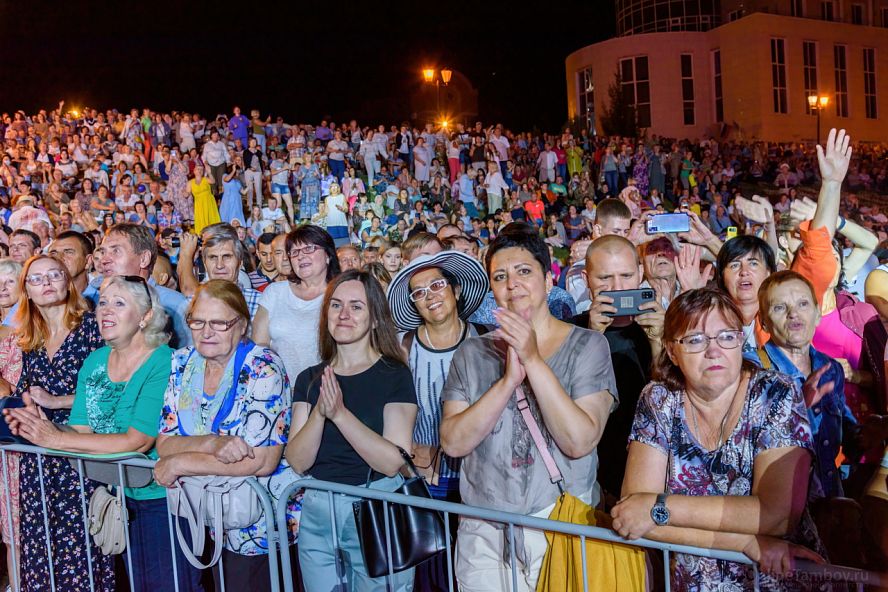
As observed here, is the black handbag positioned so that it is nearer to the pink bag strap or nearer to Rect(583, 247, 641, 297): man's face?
the pink bag strap

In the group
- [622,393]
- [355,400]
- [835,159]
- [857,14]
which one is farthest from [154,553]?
[857,14]

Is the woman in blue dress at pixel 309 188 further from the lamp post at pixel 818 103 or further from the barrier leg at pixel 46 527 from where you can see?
the lamp post at pixel 818 103

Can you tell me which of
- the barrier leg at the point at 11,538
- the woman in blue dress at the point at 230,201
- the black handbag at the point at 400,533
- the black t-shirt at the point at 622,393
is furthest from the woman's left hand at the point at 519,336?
the woman in blue dress at the point at 230,201

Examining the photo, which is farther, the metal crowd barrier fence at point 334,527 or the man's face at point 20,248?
the man's face at point 20,248

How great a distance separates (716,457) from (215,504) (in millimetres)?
1970

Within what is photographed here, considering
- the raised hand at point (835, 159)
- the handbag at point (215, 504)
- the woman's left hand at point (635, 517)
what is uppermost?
the raised hand at point (835, 159)

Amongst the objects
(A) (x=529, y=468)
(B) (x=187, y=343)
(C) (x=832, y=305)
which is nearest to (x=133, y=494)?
(B) (x=187, y=343)

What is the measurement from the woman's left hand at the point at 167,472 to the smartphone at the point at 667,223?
2484 millimetres

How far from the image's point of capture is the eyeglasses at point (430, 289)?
3682 mm

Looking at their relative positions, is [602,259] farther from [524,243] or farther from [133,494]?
[133,494]

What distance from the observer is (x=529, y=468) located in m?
2.84

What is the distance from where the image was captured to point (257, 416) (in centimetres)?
326

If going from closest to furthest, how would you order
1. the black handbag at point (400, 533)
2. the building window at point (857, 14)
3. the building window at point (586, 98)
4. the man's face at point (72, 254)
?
the black handbag at point (400, 533), the man's face at point (72, 254), the building window at point (586, 98), the building window at point (857, 14)

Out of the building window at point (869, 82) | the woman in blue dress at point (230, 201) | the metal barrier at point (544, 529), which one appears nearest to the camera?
the metal barrier at point (544, 529)
